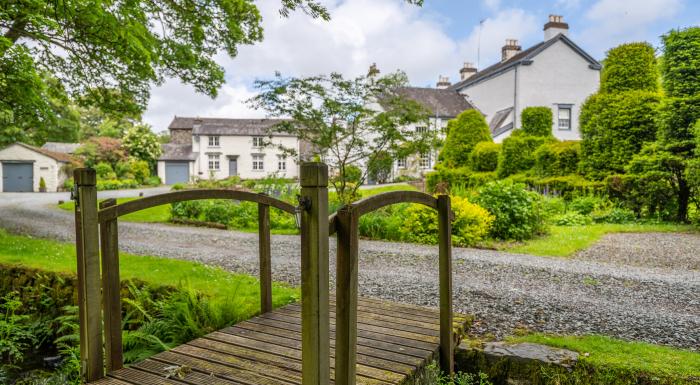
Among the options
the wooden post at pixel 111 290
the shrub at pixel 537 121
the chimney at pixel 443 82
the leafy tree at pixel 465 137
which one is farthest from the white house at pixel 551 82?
the wooden post at pixel 111 290

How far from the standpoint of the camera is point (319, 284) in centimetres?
192

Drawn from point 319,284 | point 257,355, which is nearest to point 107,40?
point 257,355

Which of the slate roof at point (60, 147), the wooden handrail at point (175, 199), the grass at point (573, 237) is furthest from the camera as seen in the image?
the slate roof at point (60, 147)

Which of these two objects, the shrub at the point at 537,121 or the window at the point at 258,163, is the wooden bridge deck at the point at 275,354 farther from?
the window at the point at 258,163

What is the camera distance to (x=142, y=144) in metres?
36.8

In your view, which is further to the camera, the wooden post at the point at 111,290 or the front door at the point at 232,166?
the front door at the point at 232,166

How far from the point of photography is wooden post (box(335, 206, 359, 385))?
205 cm

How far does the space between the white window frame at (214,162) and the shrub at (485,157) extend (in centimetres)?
2700

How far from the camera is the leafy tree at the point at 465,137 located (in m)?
20.1

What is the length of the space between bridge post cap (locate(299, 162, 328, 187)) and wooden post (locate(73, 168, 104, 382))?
1.45 metres

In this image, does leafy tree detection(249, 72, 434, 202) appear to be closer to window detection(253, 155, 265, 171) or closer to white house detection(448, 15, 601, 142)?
white house detection(448, 15, 601, 142)

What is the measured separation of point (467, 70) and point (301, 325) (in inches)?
1405

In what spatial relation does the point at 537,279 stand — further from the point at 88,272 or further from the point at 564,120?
the point at 564,120

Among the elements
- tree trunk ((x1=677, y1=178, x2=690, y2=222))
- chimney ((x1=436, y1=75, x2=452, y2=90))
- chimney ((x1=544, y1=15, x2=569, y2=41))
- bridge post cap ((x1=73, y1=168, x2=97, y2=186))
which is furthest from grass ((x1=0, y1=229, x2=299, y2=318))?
chimney ((x1=436, y1=75, x2=452, y2=90))
